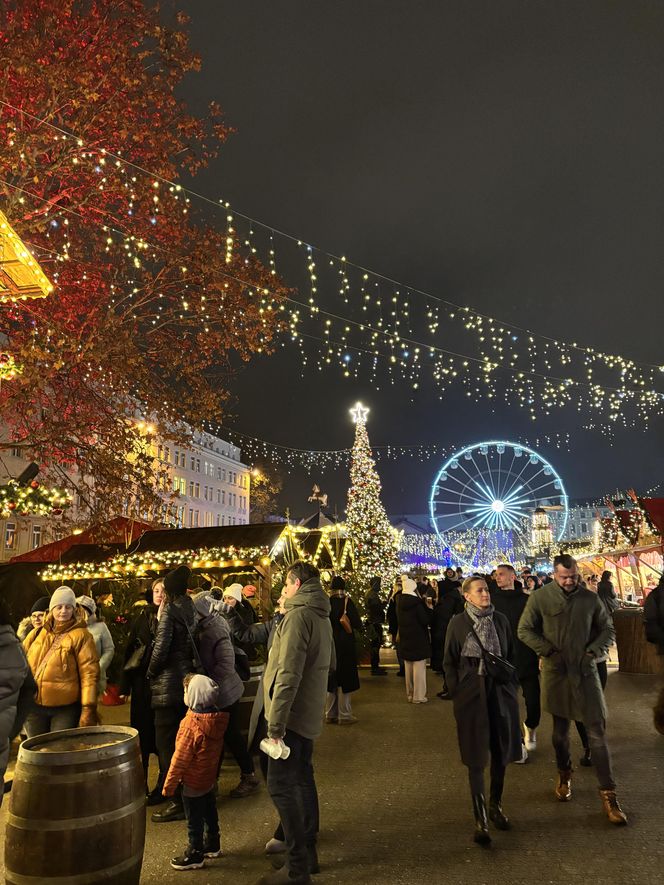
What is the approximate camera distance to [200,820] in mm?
3859

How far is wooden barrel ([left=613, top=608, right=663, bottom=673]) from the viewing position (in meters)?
10.4

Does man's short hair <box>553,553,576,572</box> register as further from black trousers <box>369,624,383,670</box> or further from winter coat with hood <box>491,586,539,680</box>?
black trousers <box>369,624,383,670</box>

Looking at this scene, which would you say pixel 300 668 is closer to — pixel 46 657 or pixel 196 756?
pixel 196 756

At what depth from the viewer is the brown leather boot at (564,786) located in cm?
473

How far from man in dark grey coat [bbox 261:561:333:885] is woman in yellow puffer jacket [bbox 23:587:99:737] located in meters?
1.91

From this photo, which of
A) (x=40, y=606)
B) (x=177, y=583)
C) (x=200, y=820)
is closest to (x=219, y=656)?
(x=177, y=583)

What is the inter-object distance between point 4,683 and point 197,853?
5.31ft

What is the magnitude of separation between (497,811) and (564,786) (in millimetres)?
774

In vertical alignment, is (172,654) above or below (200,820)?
above

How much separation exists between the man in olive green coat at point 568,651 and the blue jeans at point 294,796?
7.13ft

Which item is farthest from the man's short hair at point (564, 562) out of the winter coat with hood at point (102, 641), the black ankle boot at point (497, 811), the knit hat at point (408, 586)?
the winter coat with hood at point (102, 641)

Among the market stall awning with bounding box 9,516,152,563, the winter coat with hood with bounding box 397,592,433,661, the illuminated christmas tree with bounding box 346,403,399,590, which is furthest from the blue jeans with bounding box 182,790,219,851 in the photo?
the illuminated christmas tree with bounding box 346,403,399,590

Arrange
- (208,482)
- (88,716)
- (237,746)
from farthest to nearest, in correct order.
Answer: (208,482)
(237,746)
(88,716)

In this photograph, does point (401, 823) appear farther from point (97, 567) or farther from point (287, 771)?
point (97, 567)
